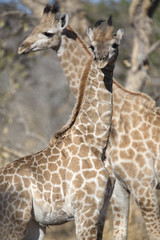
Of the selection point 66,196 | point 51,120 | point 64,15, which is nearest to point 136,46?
point 64,15

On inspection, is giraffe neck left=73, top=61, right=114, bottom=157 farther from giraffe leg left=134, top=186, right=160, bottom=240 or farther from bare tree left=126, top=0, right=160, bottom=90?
bare tree left=126, top=0, right=160, bottom=90

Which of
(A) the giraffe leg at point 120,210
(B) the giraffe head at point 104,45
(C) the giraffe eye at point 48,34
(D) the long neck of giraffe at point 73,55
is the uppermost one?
(B) the giraffe head at point 104,45

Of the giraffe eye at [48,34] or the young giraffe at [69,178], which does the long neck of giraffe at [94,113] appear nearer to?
the young giraffe at [69,178]

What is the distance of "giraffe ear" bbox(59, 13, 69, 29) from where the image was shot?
280 inches

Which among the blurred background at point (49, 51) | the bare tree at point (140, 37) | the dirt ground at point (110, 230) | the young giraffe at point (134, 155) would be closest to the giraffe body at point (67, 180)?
the young giraffe at point (134, 155)

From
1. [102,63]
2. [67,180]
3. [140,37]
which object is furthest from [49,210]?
[140,37]

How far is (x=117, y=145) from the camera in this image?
21.8ft

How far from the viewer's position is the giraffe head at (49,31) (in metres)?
6.95

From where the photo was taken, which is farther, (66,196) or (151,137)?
(151,137)

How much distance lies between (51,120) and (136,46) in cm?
889

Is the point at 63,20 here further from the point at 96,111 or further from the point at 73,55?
the point at 96,111

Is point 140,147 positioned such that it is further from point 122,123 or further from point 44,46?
point 44,46

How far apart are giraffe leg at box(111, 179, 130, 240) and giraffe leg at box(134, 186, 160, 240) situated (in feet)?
1.20

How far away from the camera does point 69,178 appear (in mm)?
5211
